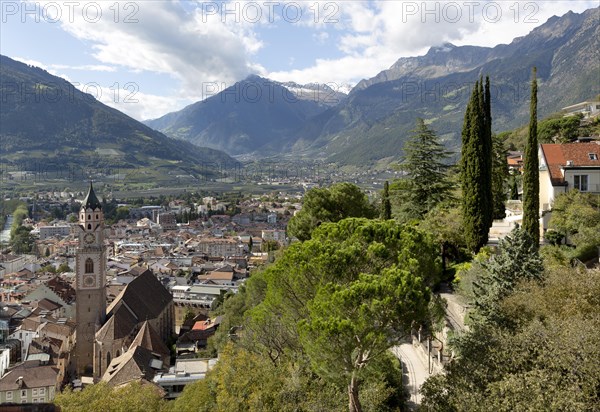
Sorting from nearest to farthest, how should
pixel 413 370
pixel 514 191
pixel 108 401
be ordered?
pixel 413 370, pixel 108 401, pixel 514 191

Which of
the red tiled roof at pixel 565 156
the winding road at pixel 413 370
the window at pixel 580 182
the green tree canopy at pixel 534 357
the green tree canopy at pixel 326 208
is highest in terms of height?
the red tiled roof at pixel 565 156

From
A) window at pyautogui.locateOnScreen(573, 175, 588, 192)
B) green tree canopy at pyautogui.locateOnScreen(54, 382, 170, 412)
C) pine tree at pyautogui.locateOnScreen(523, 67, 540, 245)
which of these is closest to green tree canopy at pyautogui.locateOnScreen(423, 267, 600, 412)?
pine tree at pyautogui.locateOnScreen(523, 67, 540, 245)

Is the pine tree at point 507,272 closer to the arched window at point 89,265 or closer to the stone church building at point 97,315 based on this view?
the stone church building at point 97,315

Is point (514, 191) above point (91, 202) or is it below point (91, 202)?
above

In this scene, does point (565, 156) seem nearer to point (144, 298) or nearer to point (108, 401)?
point (108, 401)

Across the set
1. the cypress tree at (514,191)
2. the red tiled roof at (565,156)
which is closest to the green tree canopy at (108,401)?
Answer: the red tiled roof at (565,156)

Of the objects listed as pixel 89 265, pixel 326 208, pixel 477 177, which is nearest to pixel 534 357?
pixel 477 177
